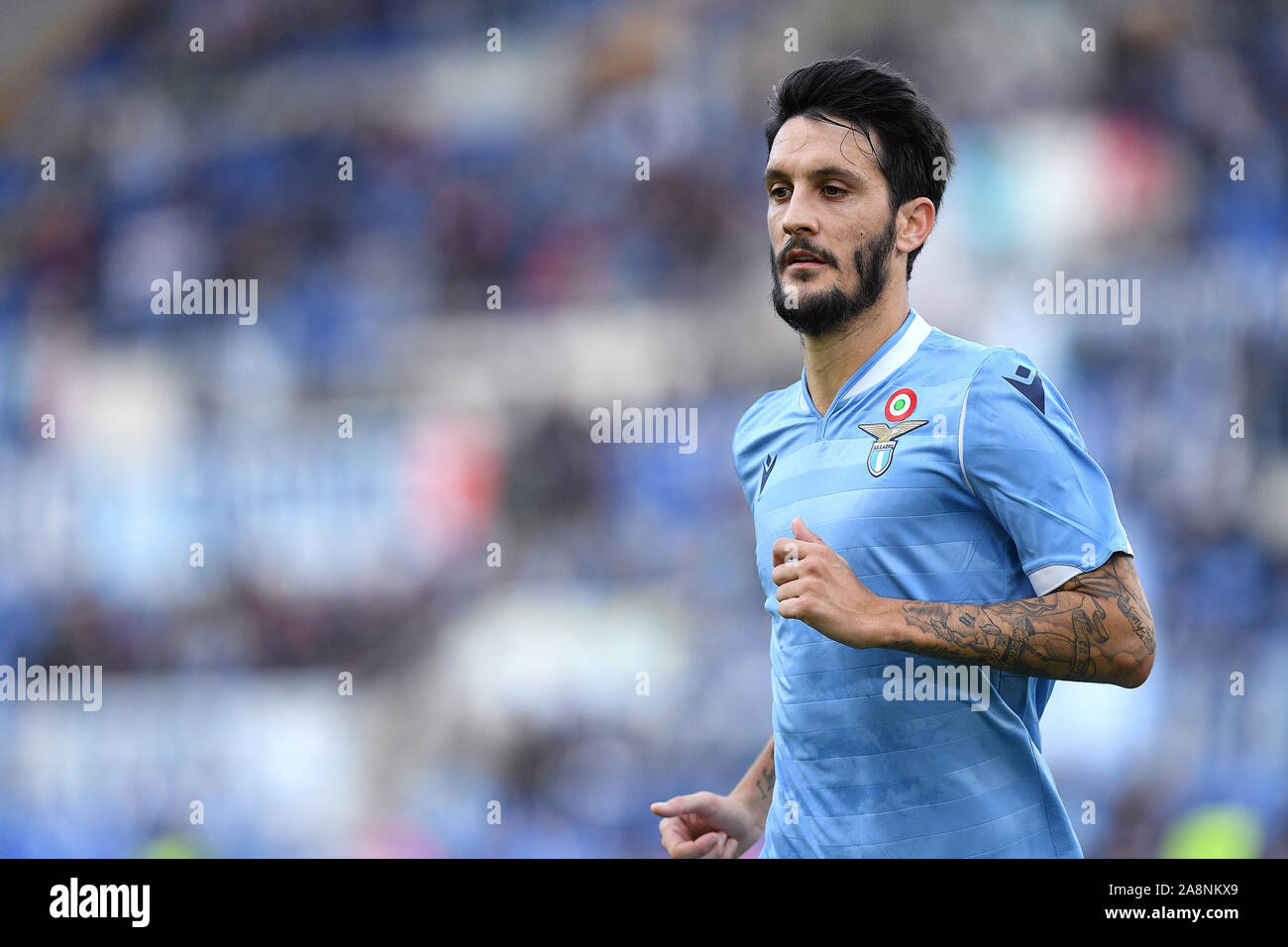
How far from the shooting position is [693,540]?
638 centimetres

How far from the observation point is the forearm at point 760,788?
2.22m

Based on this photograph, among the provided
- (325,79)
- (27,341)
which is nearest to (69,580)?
(27,341)

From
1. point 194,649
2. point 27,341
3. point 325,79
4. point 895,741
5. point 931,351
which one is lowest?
point 194,649

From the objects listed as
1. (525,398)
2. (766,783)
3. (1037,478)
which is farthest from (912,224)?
(525,398)

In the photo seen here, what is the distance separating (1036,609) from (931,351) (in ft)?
1.61

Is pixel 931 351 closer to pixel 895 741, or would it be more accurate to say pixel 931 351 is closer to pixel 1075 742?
pixel 895 741

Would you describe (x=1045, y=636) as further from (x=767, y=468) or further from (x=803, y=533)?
(x=767, y=468)

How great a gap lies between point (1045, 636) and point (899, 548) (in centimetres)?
27

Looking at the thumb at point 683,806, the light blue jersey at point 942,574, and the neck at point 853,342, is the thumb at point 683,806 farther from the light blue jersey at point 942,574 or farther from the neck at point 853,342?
Answer: the neck at point 853,342

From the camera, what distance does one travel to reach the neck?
2062 millimetres

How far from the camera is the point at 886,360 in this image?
2.03 meters

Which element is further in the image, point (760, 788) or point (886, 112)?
point (760, 788)

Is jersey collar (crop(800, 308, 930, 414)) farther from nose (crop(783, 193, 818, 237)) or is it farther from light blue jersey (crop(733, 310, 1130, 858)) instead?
nose (crop(783, 193, 818, 237))

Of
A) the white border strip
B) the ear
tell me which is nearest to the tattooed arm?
the white border strip
